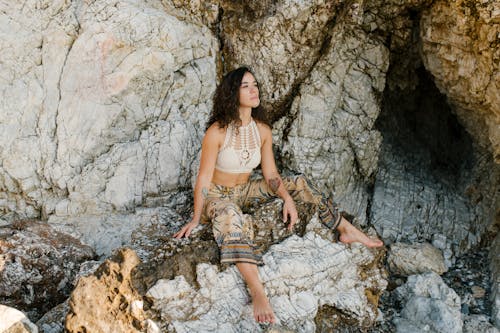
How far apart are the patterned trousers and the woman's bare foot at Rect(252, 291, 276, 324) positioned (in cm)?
24

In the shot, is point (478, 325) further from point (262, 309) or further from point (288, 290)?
point (262, 309)

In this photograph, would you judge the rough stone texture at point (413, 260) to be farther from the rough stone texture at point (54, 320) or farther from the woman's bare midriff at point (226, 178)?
the rough stone texture at point (54, 320)

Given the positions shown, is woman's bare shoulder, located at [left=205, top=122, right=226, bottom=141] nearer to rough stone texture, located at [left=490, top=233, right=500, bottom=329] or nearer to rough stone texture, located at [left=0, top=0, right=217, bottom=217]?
rough stone texture, located at [left=0, top=0, right=217, bottom=217]

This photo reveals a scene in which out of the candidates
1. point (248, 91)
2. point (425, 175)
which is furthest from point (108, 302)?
point (425, 175)

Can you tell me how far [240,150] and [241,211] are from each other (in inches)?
20.3

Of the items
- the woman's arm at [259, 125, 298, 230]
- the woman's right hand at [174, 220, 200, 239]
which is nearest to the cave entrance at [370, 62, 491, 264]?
the woman's arm at [259, 125, 298, 230]

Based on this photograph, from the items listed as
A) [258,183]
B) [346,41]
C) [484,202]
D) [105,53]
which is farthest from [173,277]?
[484,202]

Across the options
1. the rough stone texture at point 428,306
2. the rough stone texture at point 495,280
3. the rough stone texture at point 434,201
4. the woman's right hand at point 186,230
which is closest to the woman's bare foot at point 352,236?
the rough stone texture at point 428,306

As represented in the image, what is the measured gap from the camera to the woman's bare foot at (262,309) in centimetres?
344

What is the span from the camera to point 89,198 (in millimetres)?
4539

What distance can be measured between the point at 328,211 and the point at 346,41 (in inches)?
74.8

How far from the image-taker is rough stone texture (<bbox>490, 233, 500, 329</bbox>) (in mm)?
4375

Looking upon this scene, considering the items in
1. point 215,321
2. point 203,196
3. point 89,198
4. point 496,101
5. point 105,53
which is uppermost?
point 496,101

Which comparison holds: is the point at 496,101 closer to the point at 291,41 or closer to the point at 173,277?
the point at 291,41
